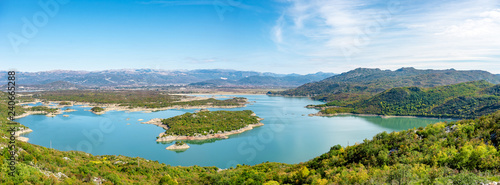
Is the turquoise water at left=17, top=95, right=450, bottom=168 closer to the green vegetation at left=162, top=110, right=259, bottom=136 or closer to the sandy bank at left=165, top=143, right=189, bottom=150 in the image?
the sandy bank at left=165, top=143, right=189, bottom=150

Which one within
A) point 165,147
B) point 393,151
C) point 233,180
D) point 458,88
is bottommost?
point 165,147

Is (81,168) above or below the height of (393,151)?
below

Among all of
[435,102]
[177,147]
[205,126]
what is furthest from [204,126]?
[435,102]

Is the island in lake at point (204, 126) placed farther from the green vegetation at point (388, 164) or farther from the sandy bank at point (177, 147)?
the green vegetation at point (388, 164)

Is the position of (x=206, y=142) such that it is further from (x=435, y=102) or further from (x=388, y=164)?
(x=435, y=102)

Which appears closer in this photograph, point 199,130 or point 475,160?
point 475,160

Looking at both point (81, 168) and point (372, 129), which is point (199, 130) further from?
point (372, 129)

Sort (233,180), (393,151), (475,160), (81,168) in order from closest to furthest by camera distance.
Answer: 1. (475,160)
2. (393,151)
3. (81,168)
4. (233,180)

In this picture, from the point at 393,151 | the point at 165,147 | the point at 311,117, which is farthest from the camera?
the point at 311,117

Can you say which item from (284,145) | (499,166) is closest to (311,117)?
(284,145)
